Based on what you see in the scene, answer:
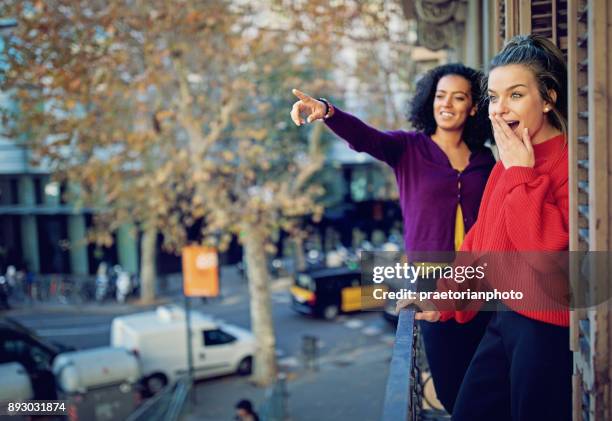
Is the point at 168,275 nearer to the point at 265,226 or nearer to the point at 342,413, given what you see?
the point at 265,226

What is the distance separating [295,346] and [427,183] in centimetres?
1607

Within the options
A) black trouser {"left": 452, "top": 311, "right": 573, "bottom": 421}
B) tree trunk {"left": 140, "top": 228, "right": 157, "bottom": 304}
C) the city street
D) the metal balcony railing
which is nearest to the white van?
the city street

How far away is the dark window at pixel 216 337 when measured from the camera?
16.3m

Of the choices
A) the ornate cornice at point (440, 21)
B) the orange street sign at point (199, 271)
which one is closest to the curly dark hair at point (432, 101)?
the ornate cornice at point (440, 21)

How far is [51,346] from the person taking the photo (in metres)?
14.8

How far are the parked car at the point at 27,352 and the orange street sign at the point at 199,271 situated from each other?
298cm

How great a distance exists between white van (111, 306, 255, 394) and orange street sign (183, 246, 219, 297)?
1.00 m

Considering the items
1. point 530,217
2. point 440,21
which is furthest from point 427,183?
point 440,21

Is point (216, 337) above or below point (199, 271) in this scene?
below

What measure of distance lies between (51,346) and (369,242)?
17900 millimetres

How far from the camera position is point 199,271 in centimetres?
1577

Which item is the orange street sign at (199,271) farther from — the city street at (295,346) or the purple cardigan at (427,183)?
the purple cardigan at (427,183)

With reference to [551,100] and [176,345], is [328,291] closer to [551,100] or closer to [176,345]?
[176,345]

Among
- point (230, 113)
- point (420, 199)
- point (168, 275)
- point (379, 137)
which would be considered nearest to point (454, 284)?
point (420, 199)
